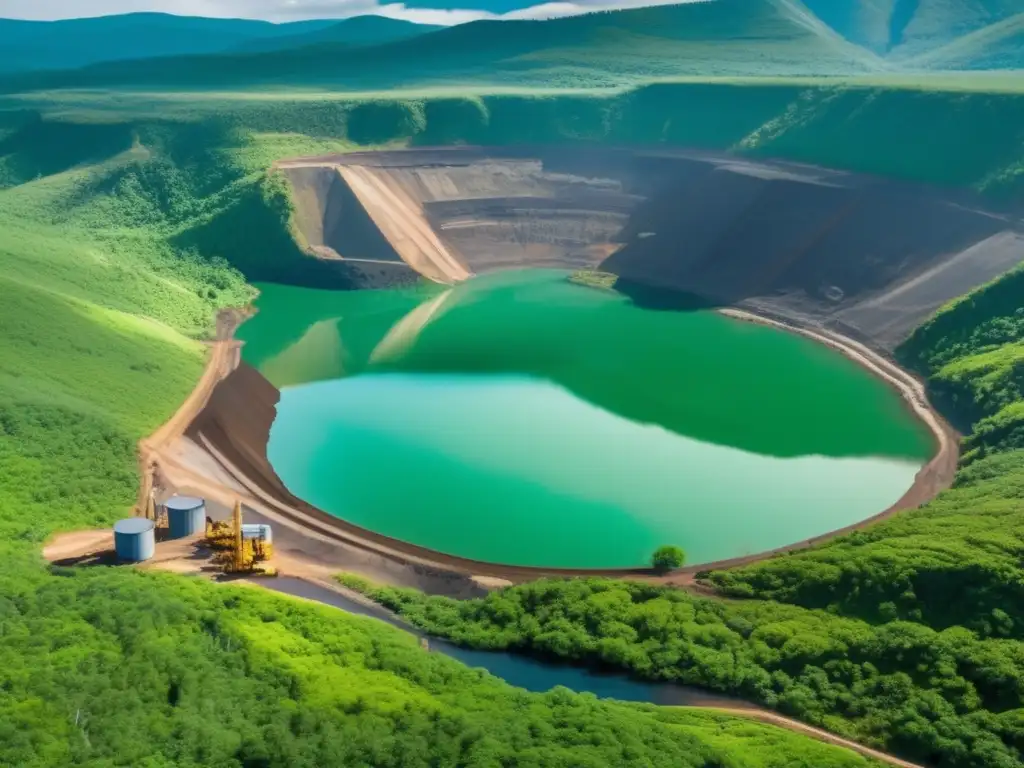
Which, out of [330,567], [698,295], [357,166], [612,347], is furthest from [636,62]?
[330,567]

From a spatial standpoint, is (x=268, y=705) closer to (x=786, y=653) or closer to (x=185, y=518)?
(x=185, y=518)

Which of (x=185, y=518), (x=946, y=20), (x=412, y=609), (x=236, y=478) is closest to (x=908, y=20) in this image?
(x=946, y=20)

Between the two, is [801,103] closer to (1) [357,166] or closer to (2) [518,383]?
(1) [357,166]

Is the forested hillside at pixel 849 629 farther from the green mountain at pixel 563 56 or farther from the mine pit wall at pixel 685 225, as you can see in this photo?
the green mountain at pixel 563 56

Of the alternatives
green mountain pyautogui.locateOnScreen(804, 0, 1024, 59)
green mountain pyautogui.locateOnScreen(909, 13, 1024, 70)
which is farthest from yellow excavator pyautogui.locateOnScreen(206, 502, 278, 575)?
green mountain pyautogui.locateOnScreen(804, 0, 1024, 59)

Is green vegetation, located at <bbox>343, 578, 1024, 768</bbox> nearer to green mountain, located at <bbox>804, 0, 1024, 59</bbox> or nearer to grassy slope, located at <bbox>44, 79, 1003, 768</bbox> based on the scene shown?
grassy slope, located at <bbox>44, 79, 1003, 768</bbox>

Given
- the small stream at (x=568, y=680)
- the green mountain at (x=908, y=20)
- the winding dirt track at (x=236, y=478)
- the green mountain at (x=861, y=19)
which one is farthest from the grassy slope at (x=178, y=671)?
the green mountain at (x=861, y=19)
